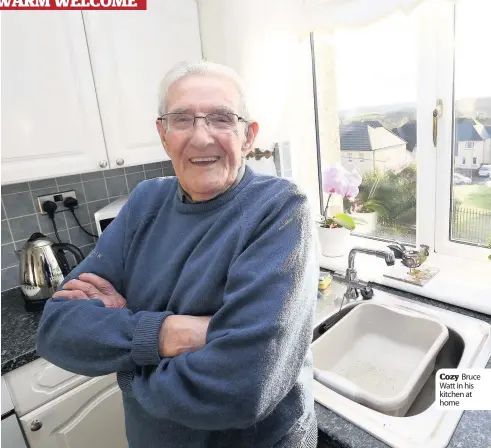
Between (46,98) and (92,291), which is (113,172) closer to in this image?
(46,98)

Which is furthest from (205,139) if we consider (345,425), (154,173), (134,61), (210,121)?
(154,173)

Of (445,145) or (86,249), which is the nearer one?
(445,145)

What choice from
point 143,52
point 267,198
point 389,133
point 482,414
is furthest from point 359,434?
point 143,52

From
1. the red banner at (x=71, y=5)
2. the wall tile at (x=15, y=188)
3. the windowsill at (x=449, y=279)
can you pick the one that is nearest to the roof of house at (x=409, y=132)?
the windowsill at (x=449, y=279)

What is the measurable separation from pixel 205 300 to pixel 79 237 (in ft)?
4.27

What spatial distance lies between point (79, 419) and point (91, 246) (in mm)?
804

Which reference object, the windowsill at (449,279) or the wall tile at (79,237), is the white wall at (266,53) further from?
the wall tile at (79,237)

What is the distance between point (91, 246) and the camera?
176 centimetres

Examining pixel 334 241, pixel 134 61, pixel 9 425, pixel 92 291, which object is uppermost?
pixel 134 61

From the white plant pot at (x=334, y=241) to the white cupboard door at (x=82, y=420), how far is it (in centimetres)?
103

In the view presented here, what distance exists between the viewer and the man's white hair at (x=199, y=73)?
0.66 meters

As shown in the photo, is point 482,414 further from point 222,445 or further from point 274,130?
point 274,130

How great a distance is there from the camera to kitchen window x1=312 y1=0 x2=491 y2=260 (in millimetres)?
1286

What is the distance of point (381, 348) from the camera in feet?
4.12
